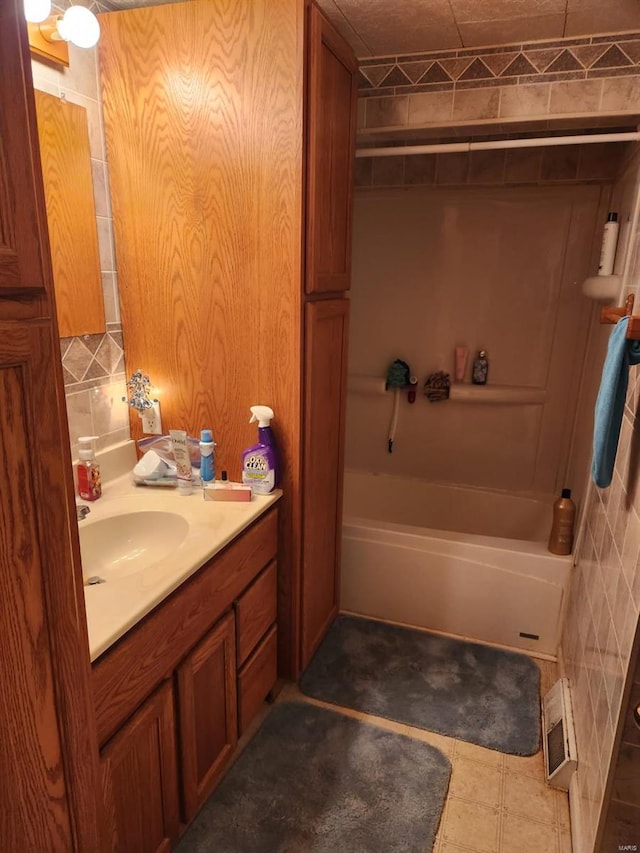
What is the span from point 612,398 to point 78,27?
161cm

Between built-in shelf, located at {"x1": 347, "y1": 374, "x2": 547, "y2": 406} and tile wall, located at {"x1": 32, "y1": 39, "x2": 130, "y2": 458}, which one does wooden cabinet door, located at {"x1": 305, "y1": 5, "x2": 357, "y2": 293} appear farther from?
built-in shelf, located at {"x1": 347, "y1": 374, "x2": 547, "y2": 406}

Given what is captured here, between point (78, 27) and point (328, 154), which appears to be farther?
point (328, 154)

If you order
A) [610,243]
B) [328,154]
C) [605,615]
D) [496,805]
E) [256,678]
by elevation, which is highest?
[328,154]

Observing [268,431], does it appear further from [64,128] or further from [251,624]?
[64,128]

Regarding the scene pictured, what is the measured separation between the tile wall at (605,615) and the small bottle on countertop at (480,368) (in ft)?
3.18

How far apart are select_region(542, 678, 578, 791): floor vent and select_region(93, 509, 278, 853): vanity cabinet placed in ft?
3.06

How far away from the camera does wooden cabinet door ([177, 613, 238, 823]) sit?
4.55 ft

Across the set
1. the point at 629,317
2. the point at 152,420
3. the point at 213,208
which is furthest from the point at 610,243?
the point at 152,420

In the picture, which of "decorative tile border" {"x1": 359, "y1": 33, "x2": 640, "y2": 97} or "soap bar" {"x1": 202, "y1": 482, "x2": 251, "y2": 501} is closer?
"soap bar" {"x1": 202, "y1": 482, "x2": 251, "y2": 501}

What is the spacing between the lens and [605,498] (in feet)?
5.67

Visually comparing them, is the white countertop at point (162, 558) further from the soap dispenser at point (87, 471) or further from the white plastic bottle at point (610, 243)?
the white plastic bottle at point (610, 243)

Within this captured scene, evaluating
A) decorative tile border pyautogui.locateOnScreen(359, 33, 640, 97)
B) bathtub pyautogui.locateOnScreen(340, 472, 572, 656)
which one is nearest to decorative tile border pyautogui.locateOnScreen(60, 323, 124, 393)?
bathtub pyautogui.locateOnScreen(340, 472, 572, 656)

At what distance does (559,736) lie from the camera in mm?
1763

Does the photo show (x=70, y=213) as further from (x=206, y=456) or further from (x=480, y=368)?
(x=480, y=368)
